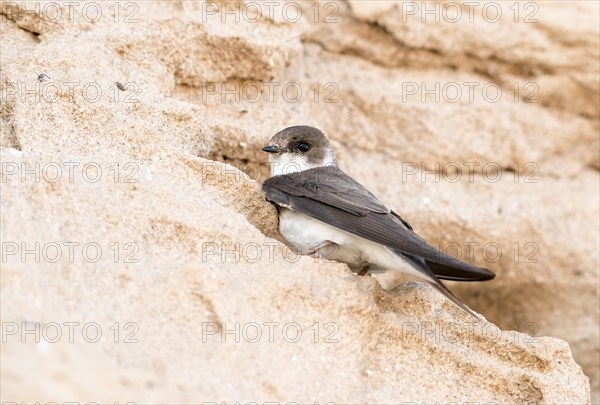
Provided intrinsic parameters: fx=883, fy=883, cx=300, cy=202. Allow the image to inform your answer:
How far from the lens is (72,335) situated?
2240mm

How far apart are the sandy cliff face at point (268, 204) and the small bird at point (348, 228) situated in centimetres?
12

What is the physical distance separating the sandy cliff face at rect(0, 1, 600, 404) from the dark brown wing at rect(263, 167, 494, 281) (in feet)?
0.42

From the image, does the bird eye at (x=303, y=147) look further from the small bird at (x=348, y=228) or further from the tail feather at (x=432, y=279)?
the tail feather at (x=432, y=279)

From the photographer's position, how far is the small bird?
9.52ft

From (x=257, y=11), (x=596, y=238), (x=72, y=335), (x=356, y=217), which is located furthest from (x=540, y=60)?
(x=72, y=335)

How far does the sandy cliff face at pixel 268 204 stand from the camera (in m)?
2.40

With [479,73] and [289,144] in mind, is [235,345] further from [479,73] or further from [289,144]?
[479,73]

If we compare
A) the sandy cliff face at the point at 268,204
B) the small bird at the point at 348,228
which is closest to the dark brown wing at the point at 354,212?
the small bird at the point at 348,228

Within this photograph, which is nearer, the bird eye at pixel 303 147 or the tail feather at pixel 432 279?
the tail feather at pixel 432 279

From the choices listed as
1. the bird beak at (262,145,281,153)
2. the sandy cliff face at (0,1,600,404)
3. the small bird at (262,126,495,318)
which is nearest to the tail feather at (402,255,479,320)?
the small bird at (262,126,495,318)

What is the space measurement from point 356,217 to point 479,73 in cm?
172

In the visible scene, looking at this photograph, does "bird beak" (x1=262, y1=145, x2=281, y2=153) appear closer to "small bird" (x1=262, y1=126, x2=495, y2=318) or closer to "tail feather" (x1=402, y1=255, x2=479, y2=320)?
"small bird" (x1=262, y1=126, x2=495, y2=318)

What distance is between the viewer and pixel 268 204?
132 inches

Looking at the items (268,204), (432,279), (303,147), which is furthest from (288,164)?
(432,279)
